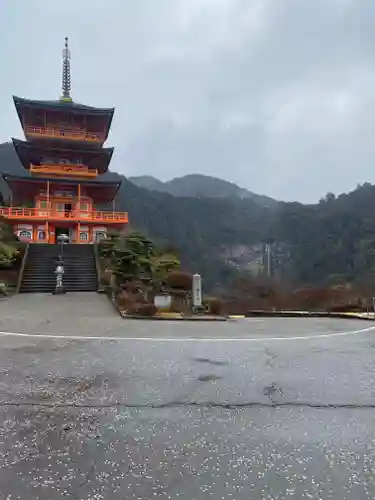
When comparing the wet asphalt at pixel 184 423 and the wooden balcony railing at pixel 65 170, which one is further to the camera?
the wooden balcony railing at pixel 65 170

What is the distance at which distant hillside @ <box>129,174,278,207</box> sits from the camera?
96.9 metres

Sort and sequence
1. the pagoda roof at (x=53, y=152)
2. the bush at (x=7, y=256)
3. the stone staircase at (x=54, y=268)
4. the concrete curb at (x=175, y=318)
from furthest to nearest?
the pagoda roof at (x=53, y=152)
the bush at (x=7, y=256)
the stone staircase at (x=54, y=268)
the concrete curb at (x=175, y=318)

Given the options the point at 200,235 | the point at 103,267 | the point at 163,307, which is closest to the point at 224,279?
the point at 200,235

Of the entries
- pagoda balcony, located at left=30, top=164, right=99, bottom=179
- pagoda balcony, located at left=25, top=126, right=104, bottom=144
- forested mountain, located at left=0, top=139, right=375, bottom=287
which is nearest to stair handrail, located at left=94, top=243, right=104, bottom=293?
pagoda balcony, located at left=30, top=164, right=99, bottom=179

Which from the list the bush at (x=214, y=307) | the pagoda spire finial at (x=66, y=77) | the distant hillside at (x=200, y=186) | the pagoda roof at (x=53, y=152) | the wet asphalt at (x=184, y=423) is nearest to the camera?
the wet asphalt at (x=184, y=423)

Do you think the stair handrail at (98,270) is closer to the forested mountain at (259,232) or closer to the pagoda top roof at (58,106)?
the pagoda top roof at (58,106)

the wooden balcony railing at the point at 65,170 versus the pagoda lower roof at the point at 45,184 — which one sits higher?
the wooden balcony railing at the point at 65,170

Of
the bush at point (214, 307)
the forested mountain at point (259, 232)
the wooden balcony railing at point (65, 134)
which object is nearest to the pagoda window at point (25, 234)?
the wooden balcony railing at point (65, 134)

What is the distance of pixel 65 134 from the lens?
29.1 m

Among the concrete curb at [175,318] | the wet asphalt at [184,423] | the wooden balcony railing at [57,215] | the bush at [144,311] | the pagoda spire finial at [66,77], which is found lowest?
the concrete curb at [175,318]

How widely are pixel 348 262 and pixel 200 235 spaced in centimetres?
2647

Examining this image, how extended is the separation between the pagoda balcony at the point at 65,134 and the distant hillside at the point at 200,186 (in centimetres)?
6560

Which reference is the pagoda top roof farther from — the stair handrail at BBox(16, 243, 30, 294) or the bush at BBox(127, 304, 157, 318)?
the bush at BBox(127, 304, 157, 318)

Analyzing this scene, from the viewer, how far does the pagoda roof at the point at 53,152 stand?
27.6 m
